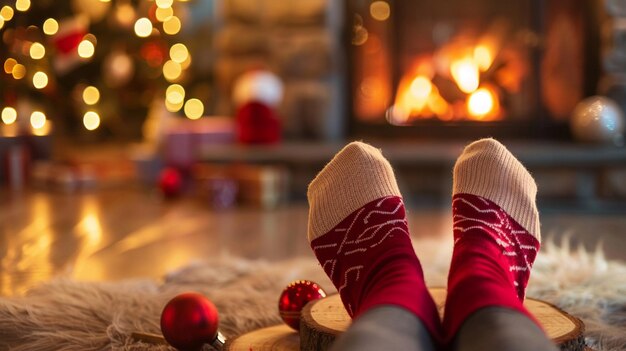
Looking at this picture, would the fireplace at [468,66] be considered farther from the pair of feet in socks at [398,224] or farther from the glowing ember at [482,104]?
the pair of feet in socks at [398,224]

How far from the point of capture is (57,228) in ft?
9.20

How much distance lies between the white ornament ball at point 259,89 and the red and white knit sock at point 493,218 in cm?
220

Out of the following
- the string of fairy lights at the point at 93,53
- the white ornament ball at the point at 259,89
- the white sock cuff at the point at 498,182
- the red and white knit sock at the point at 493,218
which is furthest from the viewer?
the string of fairy lights at the point at 93,53

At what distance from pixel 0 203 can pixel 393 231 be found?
257 cm

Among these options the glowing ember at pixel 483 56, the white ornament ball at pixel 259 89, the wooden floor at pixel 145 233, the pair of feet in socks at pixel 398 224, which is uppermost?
the glowing ember at pixel 483 56

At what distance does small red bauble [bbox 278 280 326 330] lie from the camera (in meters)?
1.36

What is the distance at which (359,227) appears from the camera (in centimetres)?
122

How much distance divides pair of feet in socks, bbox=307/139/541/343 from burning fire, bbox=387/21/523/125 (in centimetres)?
233

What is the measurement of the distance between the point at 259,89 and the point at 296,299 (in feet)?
7.04

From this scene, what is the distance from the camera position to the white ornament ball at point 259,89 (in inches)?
135

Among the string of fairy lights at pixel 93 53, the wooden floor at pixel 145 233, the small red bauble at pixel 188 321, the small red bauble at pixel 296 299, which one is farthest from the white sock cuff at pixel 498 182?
the string of fairy lights at pixel 93 53

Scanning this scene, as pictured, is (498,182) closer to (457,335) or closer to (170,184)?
(457,335)

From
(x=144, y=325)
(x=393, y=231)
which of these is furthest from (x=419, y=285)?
(x=144, y=325)

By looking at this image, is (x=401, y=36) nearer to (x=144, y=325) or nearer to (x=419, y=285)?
(x=144, y=325)
